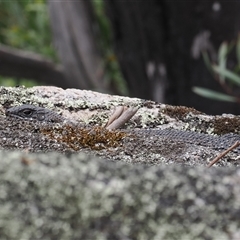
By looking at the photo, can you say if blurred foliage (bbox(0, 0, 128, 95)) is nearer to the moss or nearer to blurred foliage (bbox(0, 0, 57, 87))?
blurred foliage (bbox(0, 0, 57, 87))

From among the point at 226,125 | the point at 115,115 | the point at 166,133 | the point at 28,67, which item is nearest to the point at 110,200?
the point at 166,133

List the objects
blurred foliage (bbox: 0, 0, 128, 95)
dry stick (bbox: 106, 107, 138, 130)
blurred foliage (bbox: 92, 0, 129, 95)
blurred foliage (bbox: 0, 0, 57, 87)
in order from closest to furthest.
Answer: dry stick (bbox: 106, 107, 138, 130) → blurred foliage (bbox: 92, 0, 129, 95) → blurred foliage (bbox: 0, 0, 128, 95) → blurred foliage (bbox: 0, 0, 57, 87)

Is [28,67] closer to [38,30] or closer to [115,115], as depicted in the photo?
[38,30]

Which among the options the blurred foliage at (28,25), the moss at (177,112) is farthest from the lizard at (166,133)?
the blurred foliage at (28,25)

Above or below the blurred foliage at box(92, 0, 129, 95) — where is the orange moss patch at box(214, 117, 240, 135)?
above

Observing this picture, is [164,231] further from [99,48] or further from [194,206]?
[99,48]

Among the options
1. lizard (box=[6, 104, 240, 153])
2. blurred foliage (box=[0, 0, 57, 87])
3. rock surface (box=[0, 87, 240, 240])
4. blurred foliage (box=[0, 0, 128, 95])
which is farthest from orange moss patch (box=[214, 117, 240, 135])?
blurred foliage (box=[0, 0, 57, 87])
